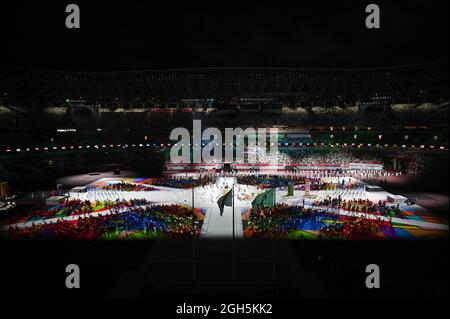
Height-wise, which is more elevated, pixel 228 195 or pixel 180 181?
pixel 228 195

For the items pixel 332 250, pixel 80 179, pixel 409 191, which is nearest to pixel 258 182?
pixel 409 191

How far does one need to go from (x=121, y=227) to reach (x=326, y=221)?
43.1 ft

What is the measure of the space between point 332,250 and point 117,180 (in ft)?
88.1

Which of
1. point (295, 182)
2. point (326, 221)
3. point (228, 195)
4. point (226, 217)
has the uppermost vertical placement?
point (228, 195)

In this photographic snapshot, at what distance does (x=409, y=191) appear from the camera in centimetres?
3086

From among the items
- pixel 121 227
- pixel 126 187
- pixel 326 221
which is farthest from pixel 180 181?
pixel 326 221

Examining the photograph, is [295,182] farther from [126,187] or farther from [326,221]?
[126,187]

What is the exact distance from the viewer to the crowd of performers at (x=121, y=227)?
63.9ft

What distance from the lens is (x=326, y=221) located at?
872 inches

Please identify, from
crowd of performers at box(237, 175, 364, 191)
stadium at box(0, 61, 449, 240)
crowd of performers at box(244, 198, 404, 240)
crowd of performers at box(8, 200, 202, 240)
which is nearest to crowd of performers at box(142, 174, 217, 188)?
stadium at box(0, 61, 449, 240)

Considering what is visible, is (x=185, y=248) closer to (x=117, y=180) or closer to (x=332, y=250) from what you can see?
(x=332, y=250)

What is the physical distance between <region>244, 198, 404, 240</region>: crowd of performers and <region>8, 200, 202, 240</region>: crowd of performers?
4.02 metres

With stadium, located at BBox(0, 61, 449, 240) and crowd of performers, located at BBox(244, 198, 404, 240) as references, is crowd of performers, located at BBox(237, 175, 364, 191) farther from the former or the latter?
crowd of performers, located at BBox(244, 198, 404, 240)

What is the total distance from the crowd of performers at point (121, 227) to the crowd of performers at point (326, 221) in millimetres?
4023
